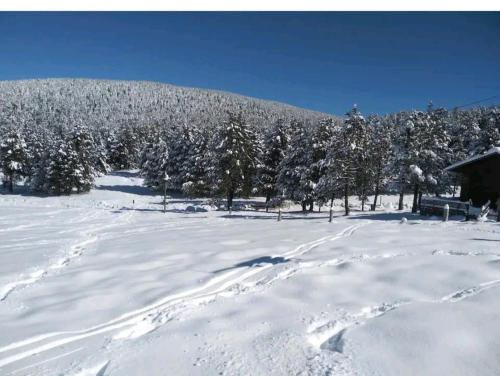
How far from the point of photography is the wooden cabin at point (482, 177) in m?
29.6

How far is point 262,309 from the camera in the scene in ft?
26.2

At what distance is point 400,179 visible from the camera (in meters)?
38.2

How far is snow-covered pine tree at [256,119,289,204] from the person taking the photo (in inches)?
1660

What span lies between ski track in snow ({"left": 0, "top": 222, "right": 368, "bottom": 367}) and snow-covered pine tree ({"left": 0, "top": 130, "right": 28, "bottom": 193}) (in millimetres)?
60671

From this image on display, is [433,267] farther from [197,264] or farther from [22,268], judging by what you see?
[22,268]

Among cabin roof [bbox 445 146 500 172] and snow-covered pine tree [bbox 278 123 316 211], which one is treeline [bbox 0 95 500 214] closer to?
snow-covered pine tree [bbox 278 123 316 211]

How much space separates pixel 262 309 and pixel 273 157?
35.6 metres

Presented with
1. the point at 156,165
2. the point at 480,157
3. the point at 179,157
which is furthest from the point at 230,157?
the point at 156,165

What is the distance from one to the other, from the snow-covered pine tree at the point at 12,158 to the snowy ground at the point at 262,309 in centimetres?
5158

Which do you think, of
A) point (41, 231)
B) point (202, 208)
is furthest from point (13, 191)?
point (41, 231)

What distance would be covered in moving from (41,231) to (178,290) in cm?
1967

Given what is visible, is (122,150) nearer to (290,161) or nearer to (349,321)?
(290,161)

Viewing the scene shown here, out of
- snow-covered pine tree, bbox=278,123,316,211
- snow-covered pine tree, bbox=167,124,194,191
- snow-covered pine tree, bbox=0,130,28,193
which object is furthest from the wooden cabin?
snow-covered pine tree, bbox=0,130,28,193

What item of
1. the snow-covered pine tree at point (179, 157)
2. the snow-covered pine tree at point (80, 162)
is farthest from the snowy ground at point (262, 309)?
the snow-covered pine tree at point (179, 157)
